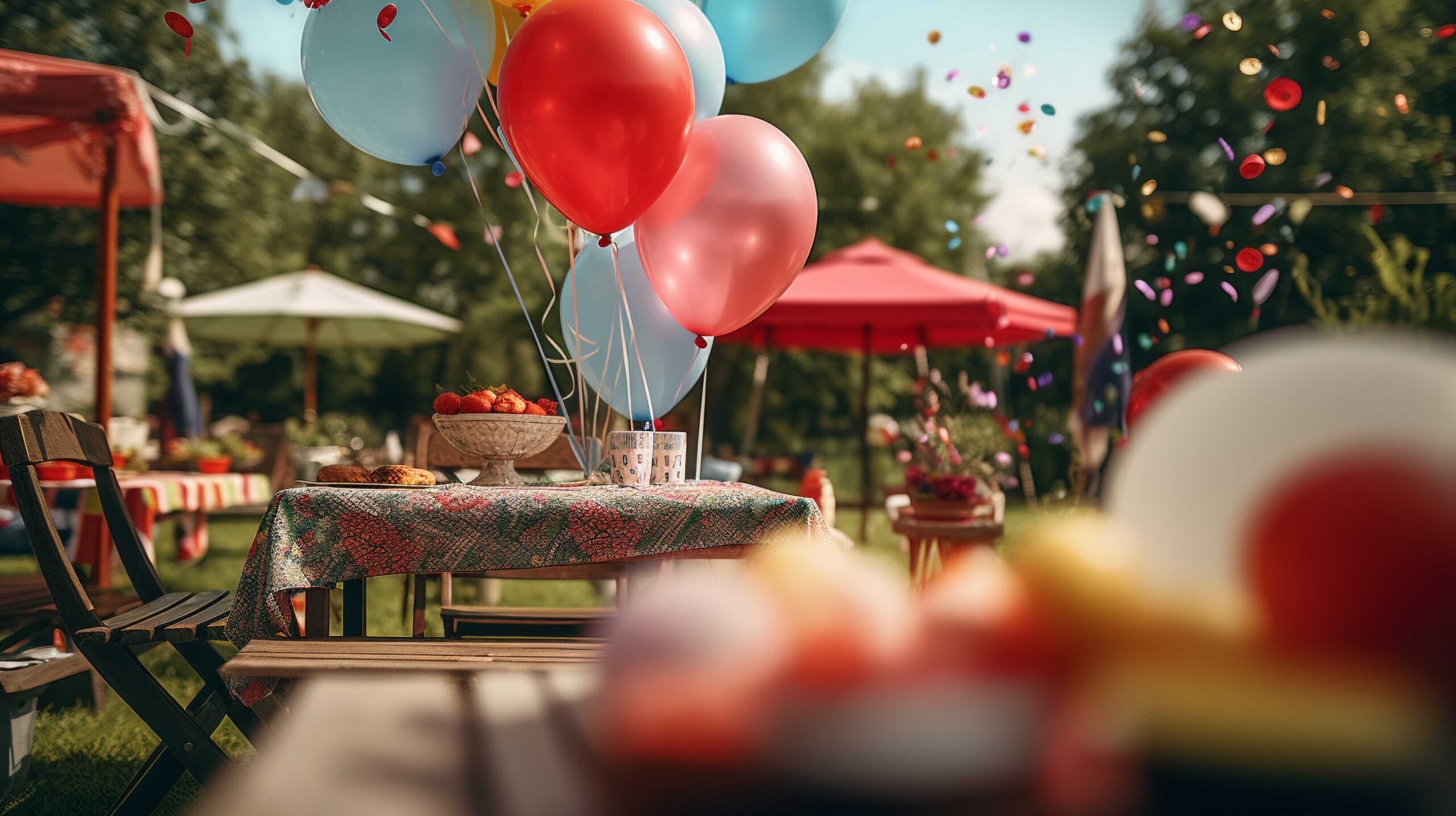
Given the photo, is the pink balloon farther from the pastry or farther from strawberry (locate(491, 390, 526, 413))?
the pastry

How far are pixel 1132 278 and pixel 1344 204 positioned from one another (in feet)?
11.3

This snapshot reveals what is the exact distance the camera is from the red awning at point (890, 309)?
22.0 feet

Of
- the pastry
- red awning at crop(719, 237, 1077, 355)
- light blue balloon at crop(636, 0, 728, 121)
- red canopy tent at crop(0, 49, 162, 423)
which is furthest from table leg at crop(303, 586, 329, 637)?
red awning at crop(719, 237, 1077, 355)

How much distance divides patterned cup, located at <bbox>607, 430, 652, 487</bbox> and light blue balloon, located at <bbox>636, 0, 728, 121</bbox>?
0.90 metres

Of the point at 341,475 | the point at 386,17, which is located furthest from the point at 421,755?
the point at 386,17

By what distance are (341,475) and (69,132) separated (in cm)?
318

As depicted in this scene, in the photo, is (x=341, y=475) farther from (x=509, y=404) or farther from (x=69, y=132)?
(x=69, y=132)

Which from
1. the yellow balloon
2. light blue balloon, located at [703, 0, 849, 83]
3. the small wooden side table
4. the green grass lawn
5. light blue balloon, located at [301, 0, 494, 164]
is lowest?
the green grass lawn

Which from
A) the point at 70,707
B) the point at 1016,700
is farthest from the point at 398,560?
the point at 70,707

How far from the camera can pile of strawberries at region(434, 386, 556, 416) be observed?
231 centimetres

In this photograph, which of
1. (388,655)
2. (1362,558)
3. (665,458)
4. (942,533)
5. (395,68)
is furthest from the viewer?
(942,533)

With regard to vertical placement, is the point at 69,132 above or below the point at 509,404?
above

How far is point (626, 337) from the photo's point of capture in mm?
2828

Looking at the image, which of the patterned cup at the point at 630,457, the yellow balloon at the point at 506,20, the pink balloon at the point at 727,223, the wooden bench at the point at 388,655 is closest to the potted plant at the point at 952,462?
the pink balloon at the point at 727,223
